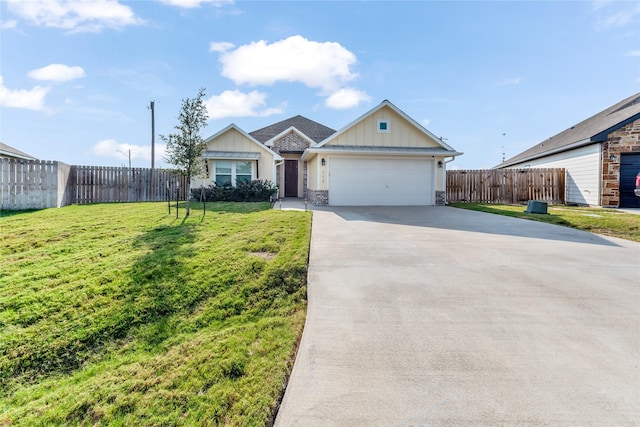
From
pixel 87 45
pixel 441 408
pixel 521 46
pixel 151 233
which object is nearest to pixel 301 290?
pixel 441 408

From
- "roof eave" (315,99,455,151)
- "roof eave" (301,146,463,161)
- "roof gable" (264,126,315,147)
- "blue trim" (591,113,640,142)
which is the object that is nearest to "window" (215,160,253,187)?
"roof eave" (301,146,463,161)

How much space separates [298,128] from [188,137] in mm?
14281

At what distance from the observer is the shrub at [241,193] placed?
15203 mm

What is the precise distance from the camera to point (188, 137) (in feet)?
30.5

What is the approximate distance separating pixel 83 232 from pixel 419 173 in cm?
1318

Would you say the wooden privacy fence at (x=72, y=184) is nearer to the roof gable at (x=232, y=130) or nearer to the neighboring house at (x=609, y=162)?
the roof gable at (x=232, y=130)

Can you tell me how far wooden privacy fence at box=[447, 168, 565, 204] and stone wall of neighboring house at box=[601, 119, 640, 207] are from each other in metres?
2.70

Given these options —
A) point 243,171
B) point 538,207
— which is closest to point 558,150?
point 538,207

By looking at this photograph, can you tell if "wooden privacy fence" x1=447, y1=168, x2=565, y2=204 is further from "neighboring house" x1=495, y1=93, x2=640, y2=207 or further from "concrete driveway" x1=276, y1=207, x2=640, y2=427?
"concrete driveway" x1=276, y1=207, x2=640, y2=427

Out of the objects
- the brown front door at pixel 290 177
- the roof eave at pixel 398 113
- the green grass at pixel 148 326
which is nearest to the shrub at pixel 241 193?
the roof eave at pixel 398 113

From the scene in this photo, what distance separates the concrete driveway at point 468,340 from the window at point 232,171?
11.6 meters

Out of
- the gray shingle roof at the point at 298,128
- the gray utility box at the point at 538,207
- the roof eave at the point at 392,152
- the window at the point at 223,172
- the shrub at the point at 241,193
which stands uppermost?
the gray shingle roof at the point at 298,128

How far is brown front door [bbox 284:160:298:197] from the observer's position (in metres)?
20.5

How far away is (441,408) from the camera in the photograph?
2.11 metres
